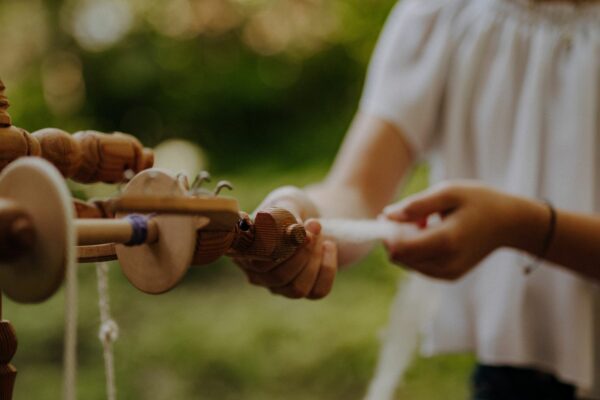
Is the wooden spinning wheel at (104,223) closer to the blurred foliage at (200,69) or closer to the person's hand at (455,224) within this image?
the person's hand at (455,224)

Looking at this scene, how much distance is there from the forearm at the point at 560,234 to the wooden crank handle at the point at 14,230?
570 millimetres

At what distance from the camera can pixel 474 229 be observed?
30.5 inches

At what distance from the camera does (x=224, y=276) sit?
2342 millimetres

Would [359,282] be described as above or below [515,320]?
below

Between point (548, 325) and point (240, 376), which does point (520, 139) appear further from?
point (240, 376)

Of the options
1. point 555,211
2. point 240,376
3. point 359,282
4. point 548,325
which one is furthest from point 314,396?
point 555,211

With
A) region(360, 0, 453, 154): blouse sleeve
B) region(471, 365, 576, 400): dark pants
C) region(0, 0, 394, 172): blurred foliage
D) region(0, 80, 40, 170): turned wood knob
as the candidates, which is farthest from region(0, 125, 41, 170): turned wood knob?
region(0, 0, 394, 172): blurred foliage

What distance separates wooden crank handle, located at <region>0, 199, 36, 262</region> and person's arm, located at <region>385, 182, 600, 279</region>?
49cm

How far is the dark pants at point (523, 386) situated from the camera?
0.98 metres

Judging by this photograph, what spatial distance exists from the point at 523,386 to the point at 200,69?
200cm

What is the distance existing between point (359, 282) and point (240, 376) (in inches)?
18.8

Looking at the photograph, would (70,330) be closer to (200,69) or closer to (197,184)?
(197,184)

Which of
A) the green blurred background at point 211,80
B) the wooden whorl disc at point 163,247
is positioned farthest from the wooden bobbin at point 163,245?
the green blurred background at point 211,80

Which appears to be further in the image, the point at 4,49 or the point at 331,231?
the point at 4,49
